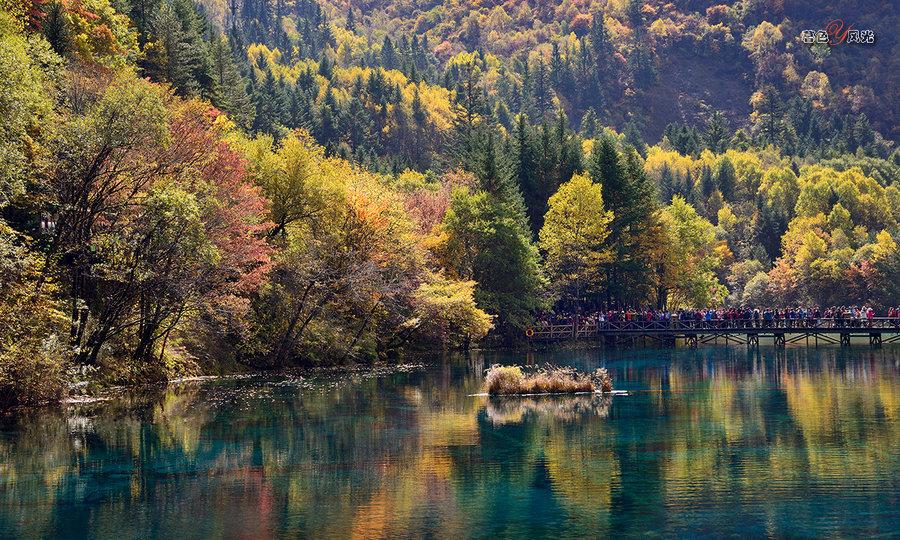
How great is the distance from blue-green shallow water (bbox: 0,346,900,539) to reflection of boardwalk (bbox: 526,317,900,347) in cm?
3785

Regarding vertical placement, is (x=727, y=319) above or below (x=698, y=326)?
above

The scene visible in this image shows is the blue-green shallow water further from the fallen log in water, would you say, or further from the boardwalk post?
the boardwalk post

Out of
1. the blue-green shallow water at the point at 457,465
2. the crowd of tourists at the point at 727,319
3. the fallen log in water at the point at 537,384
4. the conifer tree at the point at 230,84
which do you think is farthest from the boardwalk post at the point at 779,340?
the conifer tree at the point at 230,84

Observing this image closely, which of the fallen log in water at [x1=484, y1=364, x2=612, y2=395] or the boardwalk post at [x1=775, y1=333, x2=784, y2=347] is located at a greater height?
the boardwalk post at [x1=775, y1=333, x2=784, y2=347]

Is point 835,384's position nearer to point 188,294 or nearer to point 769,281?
point 188,294

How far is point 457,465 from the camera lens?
2952 cm

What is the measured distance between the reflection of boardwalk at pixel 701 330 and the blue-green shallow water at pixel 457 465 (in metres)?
37.8

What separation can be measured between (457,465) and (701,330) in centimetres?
6199

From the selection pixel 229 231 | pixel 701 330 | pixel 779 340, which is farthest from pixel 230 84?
pixel 229 231

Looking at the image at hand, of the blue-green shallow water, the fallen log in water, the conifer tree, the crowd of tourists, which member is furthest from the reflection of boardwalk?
the fallen log in water

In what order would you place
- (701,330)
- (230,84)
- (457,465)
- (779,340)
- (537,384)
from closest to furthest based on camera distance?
(457,465)
(537,384)
(701,330)
(779,340)
(230,84)

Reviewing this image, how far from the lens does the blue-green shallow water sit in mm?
22922

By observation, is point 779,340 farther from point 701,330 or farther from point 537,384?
point 537,384

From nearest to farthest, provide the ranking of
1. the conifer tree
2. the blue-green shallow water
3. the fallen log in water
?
1. the blue-green shallow water
2. the fallen log in water
3. the conifer tree
